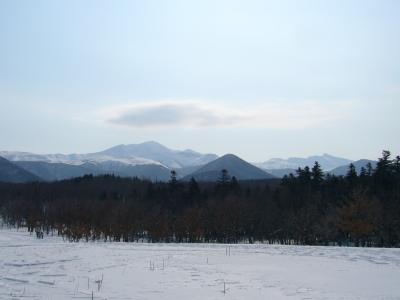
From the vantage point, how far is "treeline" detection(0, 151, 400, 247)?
193 ft

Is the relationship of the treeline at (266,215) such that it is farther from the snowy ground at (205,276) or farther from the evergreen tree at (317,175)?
the snowy ground at (205,276)

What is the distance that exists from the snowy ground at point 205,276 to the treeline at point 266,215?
24669mm

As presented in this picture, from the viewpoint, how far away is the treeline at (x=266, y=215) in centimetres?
5884

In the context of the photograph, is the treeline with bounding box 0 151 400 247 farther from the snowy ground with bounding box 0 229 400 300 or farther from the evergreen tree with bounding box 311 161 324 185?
the snowy ground with bounding box 0 229 400 300

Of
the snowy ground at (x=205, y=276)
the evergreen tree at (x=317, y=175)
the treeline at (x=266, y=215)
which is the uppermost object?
the evergreen tree at (x=317, y=175)

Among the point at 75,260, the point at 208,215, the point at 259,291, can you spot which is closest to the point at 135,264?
the point at 75,260

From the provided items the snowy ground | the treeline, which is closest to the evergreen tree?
the treeline

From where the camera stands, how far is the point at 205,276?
23.5 m

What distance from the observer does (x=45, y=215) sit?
9788 cm

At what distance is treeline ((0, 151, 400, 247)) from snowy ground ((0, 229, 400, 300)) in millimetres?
24669

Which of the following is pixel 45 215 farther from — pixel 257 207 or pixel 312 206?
pixel 312 206

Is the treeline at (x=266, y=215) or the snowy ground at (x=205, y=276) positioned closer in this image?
the snowy ground at (x=205, y=276)

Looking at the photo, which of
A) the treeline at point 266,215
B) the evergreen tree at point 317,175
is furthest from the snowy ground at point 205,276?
the evergreen tree at point 317,175

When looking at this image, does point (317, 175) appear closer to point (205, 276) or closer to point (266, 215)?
point (266, 215)
